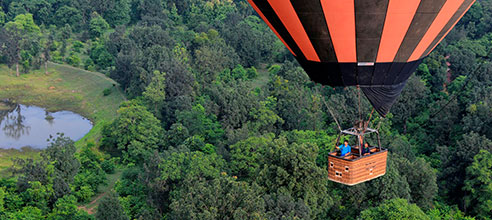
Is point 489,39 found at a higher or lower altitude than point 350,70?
lower

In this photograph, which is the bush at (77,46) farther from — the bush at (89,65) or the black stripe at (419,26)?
the black stripe at (419,26)

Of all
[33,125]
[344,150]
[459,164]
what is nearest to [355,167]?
[344,150]

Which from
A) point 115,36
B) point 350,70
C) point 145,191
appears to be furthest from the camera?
point 115,36

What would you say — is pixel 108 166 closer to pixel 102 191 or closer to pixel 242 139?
pixel 102 191

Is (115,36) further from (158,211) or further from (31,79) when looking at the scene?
(158,211)

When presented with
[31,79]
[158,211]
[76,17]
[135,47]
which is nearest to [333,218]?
[158,211]

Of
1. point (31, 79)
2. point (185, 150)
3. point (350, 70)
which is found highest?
Result: point (350, 70)
